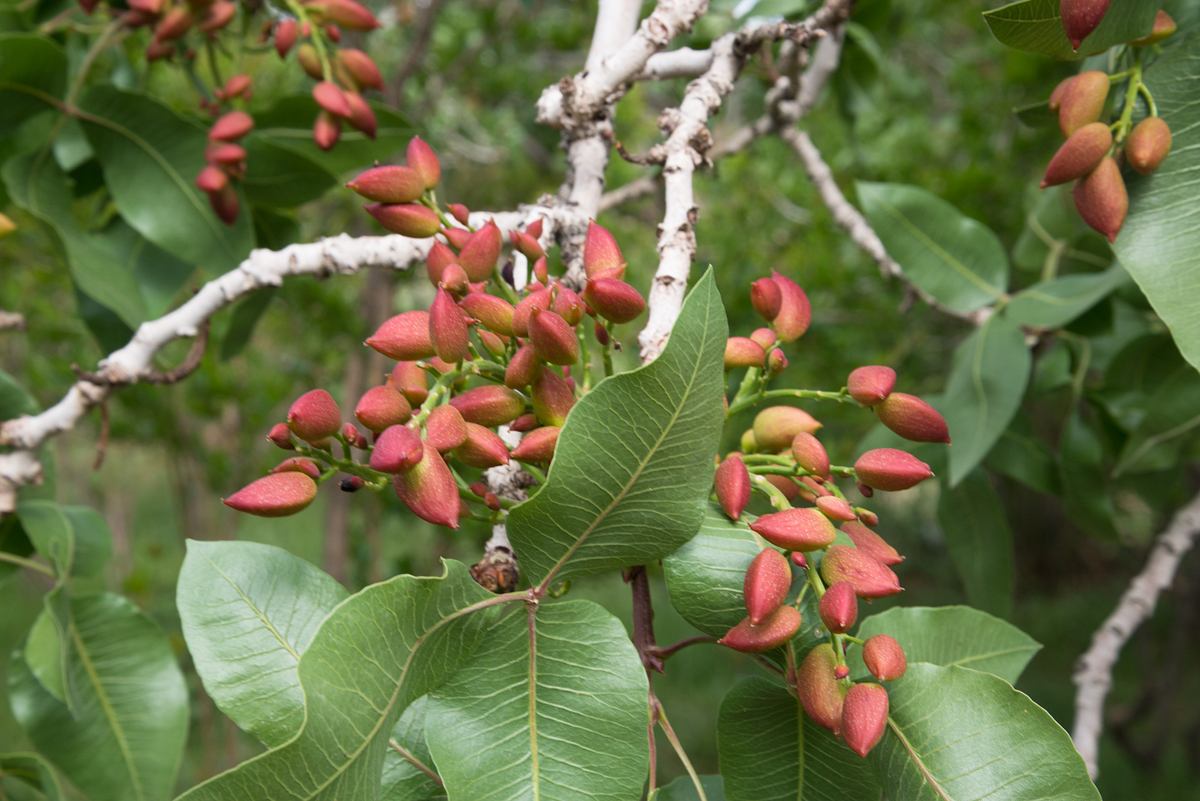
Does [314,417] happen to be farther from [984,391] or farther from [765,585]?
[984,391]

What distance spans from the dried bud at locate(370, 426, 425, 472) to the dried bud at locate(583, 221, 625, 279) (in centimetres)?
14

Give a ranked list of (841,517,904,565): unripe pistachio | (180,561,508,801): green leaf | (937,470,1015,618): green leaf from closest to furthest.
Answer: (180,561,508,801): green leaf
(841,517,904,565): unripe pistachio
(937,470,1015,618): green leaf

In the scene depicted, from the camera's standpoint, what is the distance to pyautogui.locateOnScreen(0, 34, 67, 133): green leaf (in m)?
1.01

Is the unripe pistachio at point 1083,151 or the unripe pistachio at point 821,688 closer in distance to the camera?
the unripe pistachio at point 821,688

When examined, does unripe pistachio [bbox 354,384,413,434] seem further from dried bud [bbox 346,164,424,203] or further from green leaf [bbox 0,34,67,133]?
green leaf [bbox 0,34,67,133]

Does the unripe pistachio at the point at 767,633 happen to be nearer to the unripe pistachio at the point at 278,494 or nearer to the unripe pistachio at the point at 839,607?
the unripe pistachio at the point at 839,607

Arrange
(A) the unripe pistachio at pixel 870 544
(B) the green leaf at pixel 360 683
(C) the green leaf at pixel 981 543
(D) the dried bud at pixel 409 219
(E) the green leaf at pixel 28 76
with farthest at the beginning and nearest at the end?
(C) the green leaf at pixel 981 543 < (E) the green leaf at pixel 28 76 < (D) the dried bud at pixel 409 219 < (A) the unripe pistachio at pixel 870 544 < (B) the green leaf at pixel 360 683

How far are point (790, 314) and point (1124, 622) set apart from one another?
26.0 inches

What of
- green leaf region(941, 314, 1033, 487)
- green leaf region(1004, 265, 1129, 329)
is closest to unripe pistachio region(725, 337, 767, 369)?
green leaf region(941, 314, 1033, 487)

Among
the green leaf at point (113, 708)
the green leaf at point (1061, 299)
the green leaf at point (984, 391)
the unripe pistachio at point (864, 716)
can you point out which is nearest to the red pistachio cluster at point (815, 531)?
the unripe pistachio at point (864, 716)

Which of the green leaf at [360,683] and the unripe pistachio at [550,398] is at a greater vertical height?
the unripe pistachio at [550,398]

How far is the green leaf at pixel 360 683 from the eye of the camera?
43 cm

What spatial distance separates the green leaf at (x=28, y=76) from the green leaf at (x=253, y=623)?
0.70 m

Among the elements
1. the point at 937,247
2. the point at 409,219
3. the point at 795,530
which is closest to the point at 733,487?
the point at 795,530
